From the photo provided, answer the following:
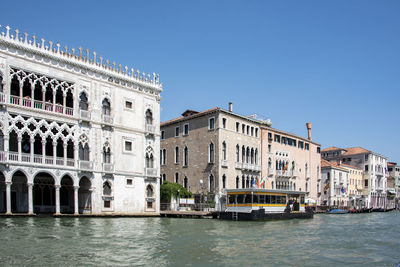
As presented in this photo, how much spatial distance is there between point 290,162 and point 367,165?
30.0m

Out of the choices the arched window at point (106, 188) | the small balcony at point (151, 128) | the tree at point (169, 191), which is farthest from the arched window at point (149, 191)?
the small balcony at point (151, 128)

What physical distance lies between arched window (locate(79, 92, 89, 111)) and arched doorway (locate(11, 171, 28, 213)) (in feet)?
19.1

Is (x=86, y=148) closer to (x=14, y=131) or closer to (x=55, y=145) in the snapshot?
(x=55, y=145)

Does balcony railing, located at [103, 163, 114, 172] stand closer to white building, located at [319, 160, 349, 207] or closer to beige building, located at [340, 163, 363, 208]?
white building, located at [319, 160, 349, 207]

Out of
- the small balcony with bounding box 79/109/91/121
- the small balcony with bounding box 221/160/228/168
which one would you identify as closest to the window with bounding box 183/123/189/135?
the small balcony with bounding box 221/160/228/168

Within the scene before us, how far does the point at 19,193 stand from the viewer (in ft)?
89.5

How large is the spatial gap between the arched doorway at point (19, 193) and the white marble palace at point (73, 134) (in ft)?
0.19

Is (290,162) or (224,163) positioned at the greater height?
(224,163)

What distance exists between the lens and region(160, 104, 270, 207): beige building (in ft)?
129

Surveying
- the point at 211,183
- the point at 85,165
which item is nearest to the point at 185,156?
A: the point at 211,183

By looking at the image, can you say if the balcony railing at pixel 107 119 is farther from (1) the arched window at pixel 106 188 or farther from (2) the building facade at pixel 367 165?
(2) the building facade at pixel 367 165

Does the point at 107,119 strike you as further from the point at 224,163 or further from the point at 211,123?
the point at 224,163

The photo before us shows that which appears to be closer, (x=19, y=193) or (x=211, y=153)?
(x=19, y=193)

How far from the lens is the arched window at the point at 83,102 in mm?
29422
